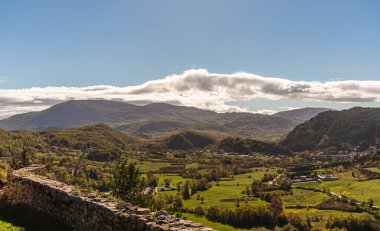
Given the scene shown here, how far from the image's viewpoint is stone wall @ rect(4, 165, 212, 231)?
52.7 ft

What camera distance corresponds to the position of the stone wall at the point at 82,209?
16075mm

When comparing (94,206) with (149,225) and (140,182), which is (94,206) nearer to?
(149,225)

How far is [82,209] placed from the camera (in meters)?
20.2

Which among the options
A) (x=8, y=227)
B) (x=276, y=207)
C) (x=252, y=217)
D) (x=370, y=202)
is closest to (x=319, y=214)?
(x=276, y=207)

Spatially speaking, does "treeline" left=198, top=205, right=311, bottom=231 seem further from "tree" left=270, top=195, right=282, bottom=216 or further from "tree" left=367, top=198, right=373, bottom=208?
"tree" left=367, top=198, right=373, bottom=208

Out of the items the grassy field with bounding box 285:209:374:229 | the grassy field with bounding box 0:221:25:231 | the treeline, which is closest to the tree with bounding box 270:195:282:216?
the treeline

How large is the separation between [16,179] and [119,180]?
29849mm

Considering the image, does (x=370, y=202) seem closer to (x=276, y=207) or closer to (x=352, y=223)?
(x=352, y=223)

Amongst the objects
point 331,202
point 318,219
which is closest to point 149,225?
point 318,219

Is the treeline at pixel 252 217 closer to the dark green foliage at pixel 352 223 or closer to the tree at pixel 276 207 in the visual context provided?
the tree at pixel 276 207

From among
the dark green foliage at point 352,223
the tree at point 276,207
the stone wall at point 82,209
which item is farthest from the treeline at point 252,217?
the stone wall at point 82,209

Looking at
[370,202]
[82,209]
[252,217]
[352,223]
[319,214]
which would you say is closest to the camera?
[82,209]

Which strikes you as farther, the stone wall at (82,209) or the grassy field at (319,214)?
the grassy field at (319,214)

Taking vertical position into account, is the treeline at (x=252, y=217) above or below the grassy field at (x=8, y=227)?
below
